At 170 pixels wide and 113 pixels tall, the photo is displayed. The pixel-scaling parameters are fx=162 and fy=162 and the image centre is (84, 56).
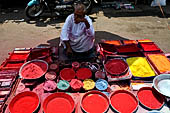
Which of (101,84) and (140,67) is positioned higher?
(140,67)

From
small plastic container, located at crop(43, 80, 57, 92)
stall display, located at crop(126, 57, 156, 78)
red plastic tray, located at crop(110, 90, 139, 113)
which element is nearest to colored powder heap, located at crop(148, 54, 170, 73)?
stall display, located at crop(126, 57, 156, 78)

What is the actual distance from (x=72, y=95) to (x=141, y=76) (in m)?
1.36

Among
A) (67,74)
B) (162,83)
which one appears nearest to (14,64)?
(67,74)

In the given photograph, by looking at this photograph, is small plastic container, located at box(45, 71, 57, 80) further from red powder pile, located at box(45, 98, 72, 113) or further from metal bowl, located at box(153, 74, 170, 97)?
metal bowl, located at box(153, 74, 170, 97)

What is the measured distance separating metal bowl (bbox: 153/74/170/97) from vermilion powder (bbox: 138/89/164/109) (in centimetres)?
12

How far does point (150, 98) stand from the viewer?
2.66 metres

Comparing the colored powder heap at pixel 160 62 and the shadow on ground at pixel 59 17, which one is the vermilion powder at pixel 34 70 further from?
the shadow on ground at pixel 59 17

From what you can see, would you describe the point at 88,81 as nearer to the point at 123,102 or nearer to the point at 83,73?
the point at 83,73

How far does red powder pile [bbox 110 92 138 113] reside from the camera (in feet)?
8.06

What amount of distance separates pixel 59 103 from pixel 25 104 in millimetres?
518

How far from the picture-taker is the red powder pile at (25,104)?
7.84 ft

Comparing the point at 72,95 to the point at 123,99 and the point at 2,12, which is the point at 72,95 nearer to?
the point at 123,99

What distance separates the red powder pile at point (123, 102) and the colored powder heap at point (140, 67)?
61 centimetres

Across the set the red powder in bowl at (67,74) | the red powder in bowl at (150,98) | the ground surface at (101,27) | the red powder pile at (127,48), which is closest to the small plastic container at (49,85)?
the red powder in bowl at (67,74)
